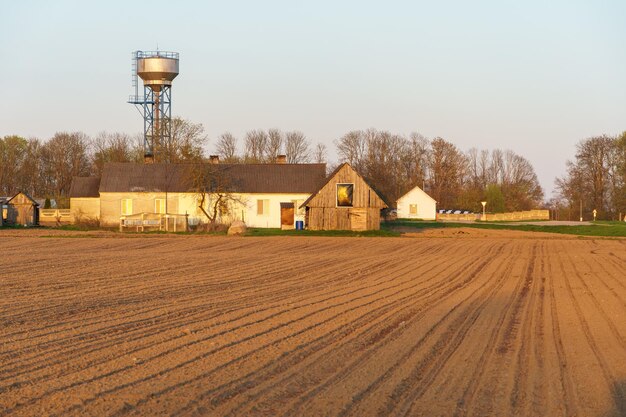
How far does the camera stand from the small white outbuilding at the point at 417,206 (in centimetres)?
9300

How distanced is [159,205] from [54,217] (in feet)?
34.6

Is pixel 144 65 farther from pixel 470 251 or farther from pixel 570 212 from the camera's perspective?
pixel 570 212

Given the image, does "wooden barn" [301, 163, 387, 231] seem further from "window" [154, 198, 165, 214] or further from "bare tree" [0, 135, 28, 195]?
"bare tree" [0, 135, 28, 195]

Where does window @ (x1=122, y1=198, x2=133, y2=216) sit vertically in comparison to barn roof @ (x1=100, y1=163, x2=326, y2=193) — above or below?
below

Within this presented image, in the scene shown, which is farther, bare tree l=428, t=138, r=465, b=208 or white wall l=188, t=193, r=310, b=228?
bare tree l=428, t=138, r=465, b=208

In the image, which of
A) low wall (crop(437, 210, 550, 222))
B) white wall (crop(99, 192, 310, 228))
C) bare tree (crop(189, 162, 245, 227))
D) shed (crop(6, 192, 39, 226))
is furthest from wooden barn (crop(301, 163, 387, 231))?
low wall (crop(437, 210, 550, 222))

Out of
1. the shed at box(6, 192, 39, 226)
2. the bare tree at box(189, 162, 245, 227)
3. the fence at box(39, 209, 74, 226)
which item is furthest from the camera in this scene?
the fence at box(39, 209, 74, 226)

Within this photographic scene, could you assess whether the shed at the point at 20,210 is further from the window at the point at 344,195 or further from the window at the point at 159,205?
the window at the point at 344,195

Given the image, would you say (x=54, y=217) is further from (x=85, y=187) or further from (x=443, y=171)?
(x=443, y=171)

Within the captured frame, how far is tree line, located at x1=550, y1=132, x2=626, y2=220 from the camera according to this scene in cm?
10025

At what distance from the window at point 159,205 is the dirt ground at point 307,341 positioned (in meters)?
34.4

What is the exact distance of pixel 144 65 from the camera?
74.7 metres

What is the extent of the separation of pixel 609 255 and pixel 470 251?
5.77 meters

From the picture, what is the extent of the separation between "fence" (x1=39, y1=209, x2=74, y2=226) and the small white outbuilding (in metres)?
40.4
